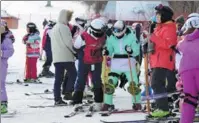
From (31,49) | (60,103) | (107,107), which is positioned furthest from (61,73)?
(31,49)

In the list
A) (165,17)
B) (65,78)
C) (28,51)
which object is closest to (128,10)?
(28,51)

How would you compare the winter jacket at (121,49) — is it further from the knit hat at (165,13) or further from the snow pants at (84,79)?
the knit hat at (165,13)

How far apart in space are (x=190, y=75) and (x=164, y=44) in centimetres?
117

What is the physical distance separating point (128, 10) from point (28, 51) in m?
20.8

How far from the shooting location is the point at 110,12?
30562 mm

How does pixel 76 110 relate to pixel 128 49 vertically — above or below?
below

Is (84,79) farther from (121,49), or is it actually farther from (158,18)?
(158,18)

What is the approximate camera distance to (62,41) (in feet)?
29.9

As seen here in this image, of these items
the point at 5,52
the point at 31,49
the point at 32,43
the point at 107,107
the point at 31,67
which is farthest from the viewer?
the point at 31,67

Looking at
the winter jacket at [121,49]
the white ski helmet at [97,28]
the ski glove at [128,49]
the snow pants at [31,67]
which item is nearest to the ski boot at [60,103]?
the winter jacket at [121,49]

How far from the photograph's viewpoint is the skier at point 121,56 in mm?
8391

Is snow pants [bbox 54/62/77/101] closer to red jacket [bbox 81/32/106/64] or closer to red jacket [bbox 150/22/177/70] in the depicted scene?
red jacket [bbox 81/32/106/64]

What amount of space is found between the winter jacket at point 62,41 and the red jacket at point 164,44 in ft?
6.33

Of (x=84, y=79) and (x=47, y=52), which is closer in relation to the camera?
(x=84, y=79)
